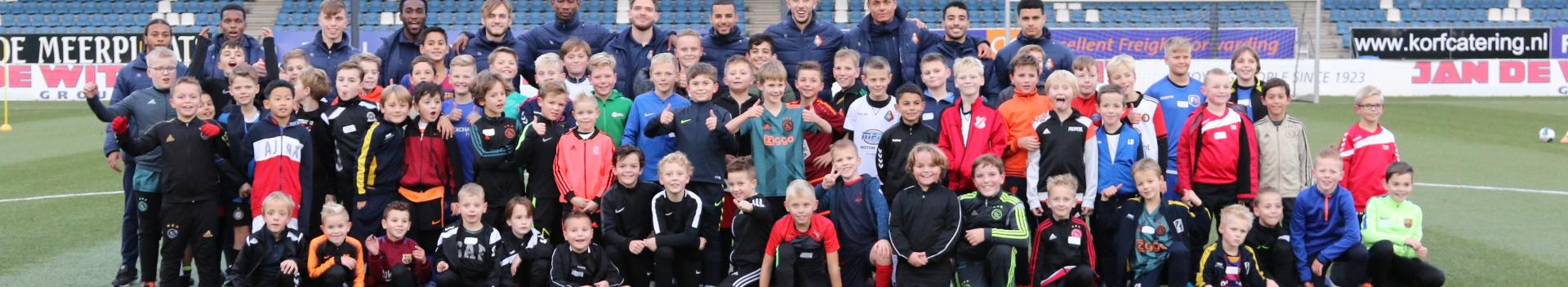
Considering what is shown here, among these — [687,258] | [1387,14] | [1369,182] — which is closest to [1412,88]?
[1387,14]

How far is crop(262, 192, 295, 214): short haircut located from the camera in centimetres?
675

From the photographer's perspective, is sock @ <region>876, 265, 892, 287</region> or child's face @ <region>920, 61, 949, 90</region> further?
child's face @ <region>920, 61, 949, 90</region>

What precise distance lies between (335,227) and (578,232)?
117 centimetres

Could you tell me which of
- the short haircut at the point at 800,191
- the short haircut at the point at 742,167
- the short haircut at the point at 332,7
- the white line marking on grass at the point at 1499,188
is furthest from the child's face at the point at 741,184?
the white line marking on grass at the point at 1499,188

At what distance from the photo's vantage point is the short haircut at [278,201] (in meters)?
6.75

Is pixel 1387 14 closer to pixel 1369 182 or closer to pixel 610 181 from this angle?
pixel 1369 182

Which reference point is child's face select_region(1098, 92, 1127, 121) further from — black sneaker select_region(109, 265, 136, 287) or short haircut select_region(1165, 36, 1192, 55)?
black sneaker select_region(109, 265, 136, 287)

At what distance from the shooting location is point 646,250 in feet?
22.8

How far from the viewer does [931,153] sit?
264 inches

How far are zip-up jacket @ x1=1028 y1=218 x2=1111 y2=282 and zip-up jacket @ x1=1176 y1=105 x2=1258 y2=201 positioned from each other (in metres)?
0.70

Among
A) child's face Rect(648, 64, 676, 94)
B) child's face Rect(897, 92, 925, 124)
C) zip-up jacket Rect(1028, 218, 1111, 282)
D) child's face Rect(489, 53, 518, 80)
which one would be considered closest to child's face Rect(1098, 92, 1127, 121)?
zip-up jacket Rect(1028, 218, 1111, 282)

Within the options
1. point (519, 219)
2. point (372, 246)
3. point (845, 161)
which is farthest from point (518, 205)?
point (845, 161)

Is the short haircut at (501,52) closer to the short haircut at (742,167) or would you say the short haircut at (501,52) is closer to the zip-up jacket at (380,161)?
the zip-up jacket at (380,161)

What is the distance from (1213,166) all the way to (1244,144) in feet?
0.62
